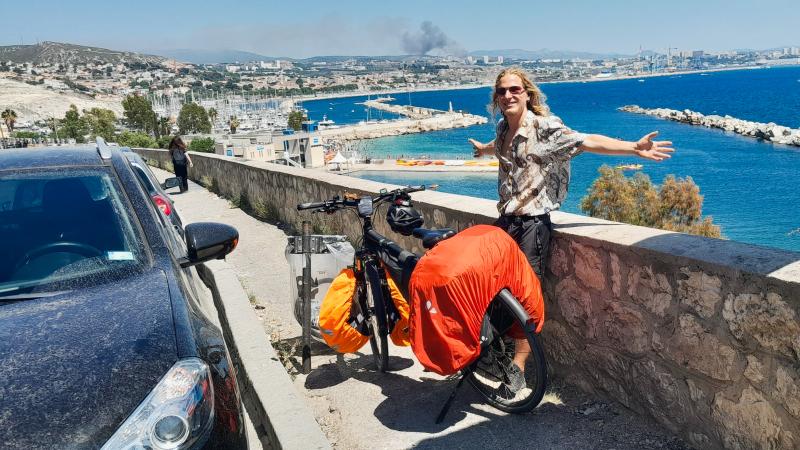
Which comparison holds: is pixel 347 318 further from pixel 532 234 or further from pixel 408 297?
pixel 532 234

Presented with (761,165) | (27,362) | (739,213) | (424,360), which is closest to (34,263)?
(27,362)

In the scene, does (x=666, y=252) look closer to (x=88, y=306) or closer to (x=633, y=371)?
(x=633, y=371)

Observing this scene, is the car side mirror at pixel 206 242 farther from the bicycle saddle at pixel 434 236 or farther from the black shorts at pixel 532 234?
the black shorts at pixel 532 234

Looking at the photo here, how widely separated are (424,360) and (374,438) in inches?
25.3

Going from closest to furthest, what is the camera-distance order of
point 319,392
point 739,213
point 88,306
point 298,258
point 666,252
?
point 88,306, point 666,252, point 319,392, point 298,258, point 739,213

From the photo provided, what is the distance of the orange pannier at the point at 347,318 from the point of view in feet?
13.3

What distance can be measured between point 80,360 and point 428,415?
2161mm

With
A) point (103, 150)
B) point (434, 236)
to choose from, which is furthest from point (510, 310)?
point (103, 150)

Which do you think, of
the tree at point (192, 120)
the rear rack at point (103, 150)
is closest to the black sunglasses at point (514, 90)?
the rear rack at point (103, 150)

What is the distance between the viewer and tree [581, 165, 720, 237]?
98.7ft

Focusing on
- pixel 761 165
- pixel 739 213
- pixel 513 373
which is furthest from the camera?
pixel 761 165

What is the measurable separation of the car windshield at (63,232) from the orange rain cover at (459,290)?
4.49 ft

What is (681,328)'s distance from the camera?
292cm

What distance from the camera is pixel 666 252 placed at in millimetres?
2898
